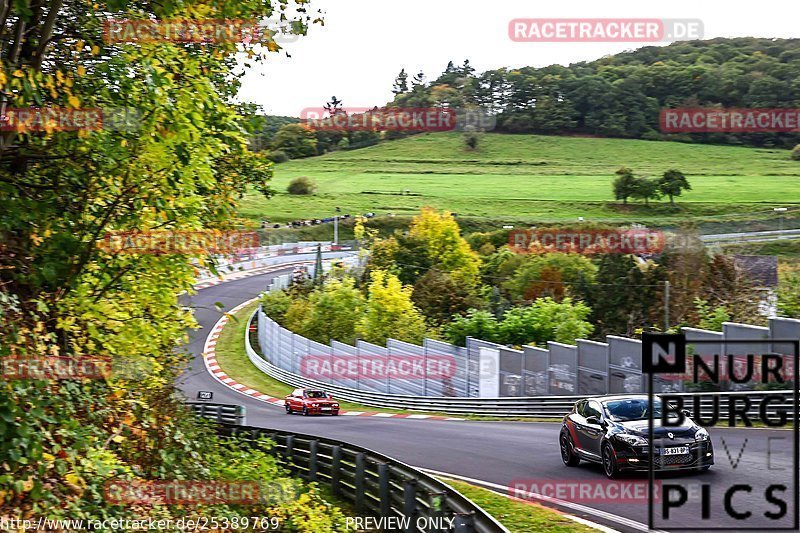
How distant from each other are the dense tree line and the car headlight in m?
128

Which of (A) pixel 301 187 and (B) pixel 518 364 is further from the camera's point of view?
(A) pixel 301 187

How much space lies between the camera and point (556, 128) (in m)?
149

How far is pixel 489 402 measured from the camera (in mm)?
32656

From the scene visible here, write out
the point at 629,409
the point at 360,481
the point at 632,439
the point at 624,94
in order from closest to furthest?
the point at 632,439
the point at 360,481
the point at 629,409
the point at 624,94

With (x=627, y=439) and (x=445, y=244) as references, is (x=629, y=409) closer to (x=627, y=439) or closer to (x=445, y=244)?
(x=627, y=439)

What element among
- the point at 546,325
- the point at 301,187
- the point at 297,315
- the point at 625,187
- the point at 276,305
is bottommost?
the point at 297,315

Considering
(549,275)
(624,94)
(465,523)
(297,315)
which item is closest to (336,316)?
(297,315)

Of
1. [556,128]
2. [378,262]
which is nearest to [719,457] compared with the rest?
[378,262]

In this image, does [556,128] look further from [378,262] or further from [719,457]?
[719,457]

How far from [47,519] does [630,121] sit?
147980mm

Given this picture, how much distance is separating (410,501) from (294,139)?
414 ft

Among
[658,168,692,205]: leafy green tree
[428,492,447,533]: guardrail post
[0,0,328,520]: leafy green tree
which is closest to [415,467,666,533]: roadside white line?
[428,492,447,533]: guardrail post

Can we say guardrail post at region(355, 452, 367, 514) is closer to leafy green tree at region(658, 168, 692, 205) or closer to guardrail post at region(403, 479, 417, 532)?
guardrail post at region(403, 479, 417, 532)

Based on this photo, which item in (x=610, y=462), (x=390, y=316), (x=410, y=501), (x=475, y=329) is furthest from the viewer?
(x=390, y=316)
